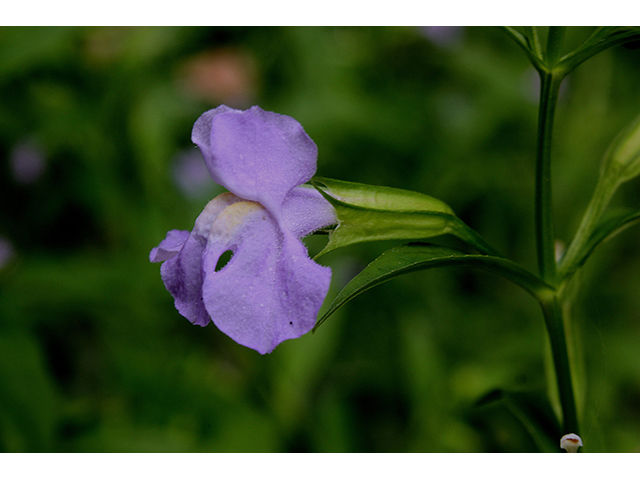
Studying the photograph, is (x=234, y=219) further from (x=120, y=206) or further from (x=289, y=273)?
(x=120, y=206)

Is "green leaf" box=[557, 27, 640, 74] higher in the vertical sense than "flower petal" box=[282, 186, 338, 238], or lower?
higher

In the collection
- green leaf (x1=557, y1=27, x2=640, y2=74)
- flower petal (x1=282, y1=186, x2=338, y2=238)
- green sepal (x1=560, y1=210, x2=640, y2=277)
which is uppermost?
green leaf (x1=557, y1=27, x2=640, y2=74)

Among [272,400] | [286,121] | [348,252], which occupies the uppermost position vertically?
[286,121]

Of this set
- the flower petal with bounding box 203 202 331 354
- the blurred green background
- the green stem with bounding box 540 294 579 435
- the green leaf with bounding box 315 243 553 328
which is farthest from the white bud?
the blurred green background

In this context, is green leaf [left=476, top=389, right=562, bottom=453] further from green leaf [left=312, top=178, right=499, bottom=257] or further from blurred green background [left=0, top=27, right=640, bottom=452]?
blurred green background [left=0, top=27, right=640, bottom=452]

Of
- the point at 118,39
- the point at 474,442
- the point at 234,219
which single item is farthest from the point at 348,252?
the point at 234,219

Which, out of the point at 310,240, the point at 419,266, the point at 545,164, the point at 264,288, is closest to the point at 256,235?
the point at 264,288
